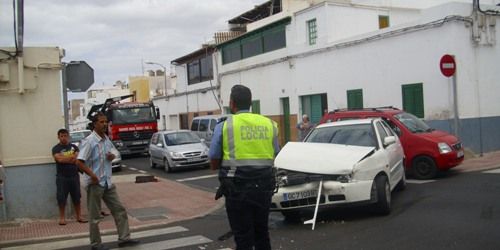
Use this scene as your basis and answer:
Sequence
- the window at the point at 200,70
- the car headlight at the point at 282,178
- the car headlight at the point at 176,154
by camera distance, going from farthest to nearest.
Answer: the window at the point at 200,70 < the car headlight at the point at 176,154 < the car headlight at the point at 282,178

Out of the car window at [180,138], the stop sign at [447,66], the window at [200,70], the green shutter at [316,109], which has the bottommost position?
the car window at [180,138]

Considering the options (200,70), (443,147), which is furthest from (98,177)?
(200,70)

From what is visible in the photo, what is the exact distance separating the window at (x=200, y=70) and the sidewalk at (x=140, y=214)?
20549 mm

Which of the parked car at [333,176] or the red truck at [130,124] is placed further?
the red truck at [130,124]

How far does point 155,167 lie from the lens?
21.5 m

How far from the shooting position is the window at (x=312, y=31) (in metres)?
23.2

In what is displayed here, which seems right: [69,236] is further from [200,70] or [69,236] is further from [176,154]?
[200,70]

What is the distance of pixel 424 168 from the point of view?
492 inches

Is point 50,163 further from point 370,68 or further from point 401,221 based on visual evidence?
point 370,68

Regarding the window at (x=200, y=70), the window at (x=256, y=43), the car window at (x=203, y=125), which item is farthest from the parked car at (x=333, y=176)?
the window at (x=200, y=70)

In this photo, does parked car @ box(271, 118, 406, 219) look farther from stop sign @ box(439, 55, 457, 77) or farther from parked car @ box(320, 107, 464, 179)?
stop sign @ box(439, 55, 457, 77)

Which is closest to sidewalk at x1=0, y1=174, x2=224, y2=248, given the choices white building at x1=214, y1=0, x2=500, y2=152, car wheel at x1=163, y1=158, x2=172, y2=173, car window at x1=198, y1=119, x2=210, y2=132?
car wheel at x1=163, y1=158, x2=172, y2=173

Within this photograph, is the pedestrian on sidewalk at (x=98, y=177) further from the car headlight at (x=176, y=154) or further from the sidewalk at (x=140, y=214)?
the car headlight at (x=176, y=154)

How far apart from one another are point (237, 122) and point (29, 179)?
6973 millimetres
